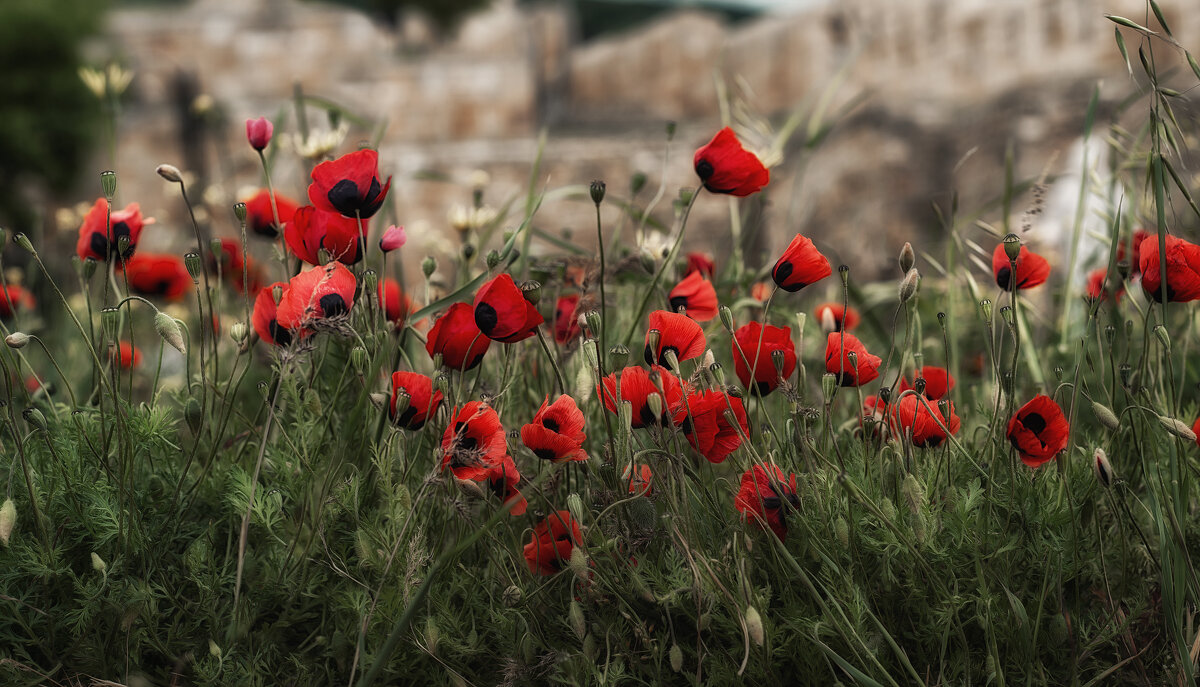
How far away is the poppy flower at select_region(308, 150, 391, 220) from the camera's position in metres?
1.06

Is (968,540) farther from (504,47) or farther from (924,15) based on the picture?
(504,47)

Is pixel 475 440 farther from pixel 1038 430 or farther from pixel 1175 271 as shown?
pixel 1175 271

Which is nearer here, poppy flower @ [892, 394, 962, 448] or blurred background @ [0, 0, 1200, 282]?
poppy flower @ [892, 394, 962, 448]

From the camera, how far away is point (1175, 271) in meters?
1.05

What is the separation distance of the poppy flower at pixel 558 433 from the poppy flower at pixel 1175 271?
698 millimetres

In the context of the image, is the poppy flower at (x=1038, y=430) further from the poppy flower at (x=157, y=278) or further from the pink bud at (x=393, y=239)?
the poppy flower at (x=157, y=278)

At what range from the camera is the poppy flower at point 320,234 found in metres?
1.14

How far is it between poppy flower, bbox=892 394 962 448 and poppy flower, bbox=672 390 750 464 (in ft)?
0.61

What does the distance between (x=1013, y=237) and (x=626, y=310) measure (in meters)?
0.89

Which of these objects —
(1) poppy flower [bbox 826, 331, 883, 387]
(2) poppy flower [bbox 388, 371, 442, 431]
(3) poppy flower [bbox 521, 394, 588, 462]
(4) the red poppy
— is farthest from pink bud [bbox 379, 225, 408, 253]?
(1) poppy flower [bbox 826, 331, 883, 387]

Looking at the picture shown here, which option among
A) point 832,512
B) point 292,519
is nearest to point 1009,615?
point 832,512

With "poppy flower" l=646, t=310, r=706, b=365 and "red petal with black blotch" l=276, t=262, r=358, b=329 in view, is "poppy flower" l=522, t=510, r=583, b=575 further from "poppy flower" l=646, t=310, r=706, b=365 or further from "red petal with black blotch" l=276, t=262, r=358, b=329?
"red petal with black blotch" l=276, t=262, r=358, b=329

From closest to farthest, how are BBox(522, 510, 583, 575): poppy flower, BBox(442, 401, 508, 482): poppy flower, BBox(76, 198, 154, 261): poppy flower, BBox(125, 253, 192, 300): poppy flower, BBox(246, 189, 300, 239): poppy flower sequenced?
BBox(442, 401, 508, 482): poppy flower < BBox(522, 510, 583, 575): poppy flower < BBox(76, 198, 154, 261): poppy flower < BBox(246, 189, 300, 239): poppy flower < BBox(125, 253, 192, 300): poppy flower

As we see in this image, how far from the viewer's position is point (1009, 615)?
977 mm
